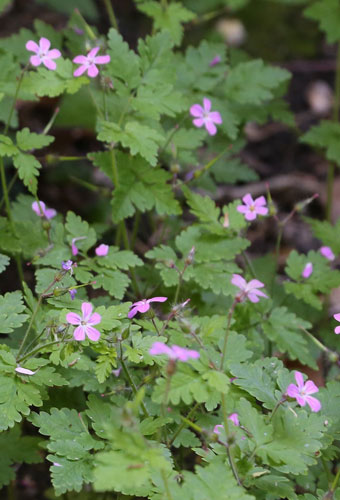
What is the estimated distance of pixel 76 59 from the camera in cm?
275

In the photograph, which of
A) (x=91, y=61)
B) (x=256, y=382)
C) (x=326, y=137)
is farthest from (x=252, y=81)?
(x=256, y=382)

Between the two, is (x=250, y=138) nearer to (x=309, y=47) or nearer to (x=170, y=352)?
(x=309, y=47)

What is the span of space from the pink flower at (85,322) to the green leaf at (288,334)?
3.17ft

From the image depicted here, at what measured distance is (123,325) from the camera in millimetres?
2338

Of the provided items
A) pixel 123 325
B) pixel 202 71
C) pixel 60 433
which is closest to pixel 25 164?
pixel 123 325

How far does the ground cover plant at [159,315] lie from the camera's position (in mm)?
2055

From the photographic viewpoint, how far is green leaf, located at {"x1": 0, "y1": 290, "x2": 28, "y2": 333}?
2.29m

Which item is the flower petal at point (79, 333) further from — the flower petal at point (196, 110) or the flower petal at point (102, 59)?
the flower petal at point (196, 110)

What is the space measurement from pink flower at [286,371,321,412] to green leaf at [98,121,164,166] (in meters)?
1.09

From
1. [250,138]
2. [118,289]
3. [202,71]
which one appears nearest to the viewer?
[118,289]

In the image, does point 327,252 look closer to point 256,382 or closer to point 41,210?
point 256,382

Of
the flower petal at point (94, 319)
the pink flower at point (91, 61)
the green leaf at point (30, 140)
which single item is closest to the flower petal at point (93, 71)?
the pink flower at point (91, 61)

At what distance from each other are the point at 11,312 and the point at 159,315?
41.3 inches

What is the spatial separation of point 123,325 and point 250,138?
354cm
